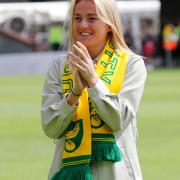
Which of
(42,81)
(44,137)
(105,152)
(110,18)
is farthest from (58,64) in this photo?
(42,81)

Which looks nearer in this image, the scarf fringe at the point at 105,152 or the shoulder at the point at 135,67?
the scarf fringe at the point at 105,152

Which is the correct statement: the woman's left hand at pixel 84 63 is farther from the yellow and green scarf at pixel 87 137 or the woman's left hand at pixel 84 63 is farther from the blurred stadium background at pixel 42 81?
the blurred stadium background at pixel 42 81

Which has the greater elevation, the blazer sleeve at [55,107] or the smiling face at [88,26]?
the smiling face at [88,26]

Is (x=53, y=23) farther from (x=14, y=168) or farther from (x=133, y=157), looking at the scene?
(x=133, y=157)

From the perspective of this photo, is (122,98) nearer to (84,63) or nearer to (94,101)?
(94,101)

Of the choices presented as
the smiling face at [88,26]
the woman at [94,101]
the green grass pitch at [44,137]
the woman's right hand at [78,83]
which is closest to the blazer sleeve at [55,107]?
the woman at [94,101]

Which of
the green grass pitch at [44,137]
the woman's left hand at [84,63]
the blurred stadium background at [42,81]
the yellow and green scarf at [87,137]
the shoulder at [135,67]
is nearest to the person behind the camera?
the woman's left hand at [84,63]

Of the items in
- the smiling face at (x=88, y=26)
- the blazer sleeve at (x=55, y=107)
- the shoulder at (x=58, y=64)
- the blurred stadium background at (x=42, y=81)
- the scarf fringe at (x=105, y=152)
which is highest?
the smiling face at (x=88, y=26)

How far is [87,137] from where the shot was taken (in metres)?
5.03

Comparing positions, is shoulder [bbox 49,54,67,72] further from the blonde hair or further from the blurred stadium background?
the blurred stadium background

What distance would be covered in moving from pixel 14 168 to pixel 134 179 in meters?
6.72

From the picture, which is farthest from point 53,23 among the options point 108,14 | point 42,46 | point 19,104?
point 108,14

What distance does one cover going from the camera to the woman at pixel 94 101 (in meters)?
4.96

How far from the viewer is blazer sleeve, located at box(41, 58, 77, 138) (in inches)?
199
